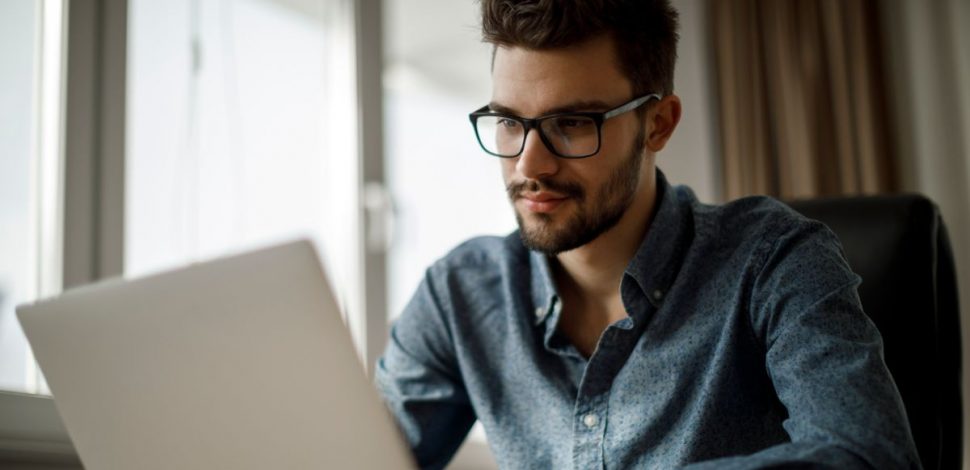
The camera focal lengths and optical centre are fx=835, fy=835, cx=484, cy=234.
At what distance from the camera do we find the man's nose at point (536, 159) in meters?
1.14

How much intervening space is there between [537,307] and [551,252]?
10 centimetres

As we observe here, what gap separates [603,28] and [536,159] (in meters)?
0.21

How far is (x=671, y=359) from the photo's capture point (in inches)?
41.7

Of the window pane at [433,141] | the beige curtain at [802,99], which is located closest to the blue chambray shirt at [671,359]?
the window pane at [433,141]

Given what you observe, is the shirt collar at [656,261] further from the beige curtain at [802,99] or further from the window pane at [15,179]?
the beige curtain at [802,99]

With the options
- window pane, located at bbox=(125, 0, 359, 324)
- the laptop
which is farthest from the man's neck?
the laptop

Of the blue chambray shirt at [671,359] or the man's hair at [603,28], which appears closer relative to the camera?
the blue chambray shirt at [671,359]

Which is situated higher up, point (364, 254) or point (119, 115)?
point (119, 115)

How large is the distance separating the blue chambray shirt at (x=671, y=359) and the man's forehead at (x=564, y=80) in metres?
0.19

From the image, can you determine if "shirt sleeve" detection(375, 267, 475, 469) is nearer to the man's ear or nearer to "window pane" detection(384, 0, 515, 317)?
the man's ear

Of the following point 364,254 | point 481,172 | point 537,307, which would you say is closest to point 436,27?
point 481,172

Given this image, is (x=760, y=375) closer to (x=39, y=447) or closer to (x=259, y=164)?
(x=39, y=447)

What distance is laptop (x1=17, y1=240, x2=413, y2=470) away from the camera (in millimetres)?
639

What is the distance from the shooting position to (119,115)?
1421 millimetres
